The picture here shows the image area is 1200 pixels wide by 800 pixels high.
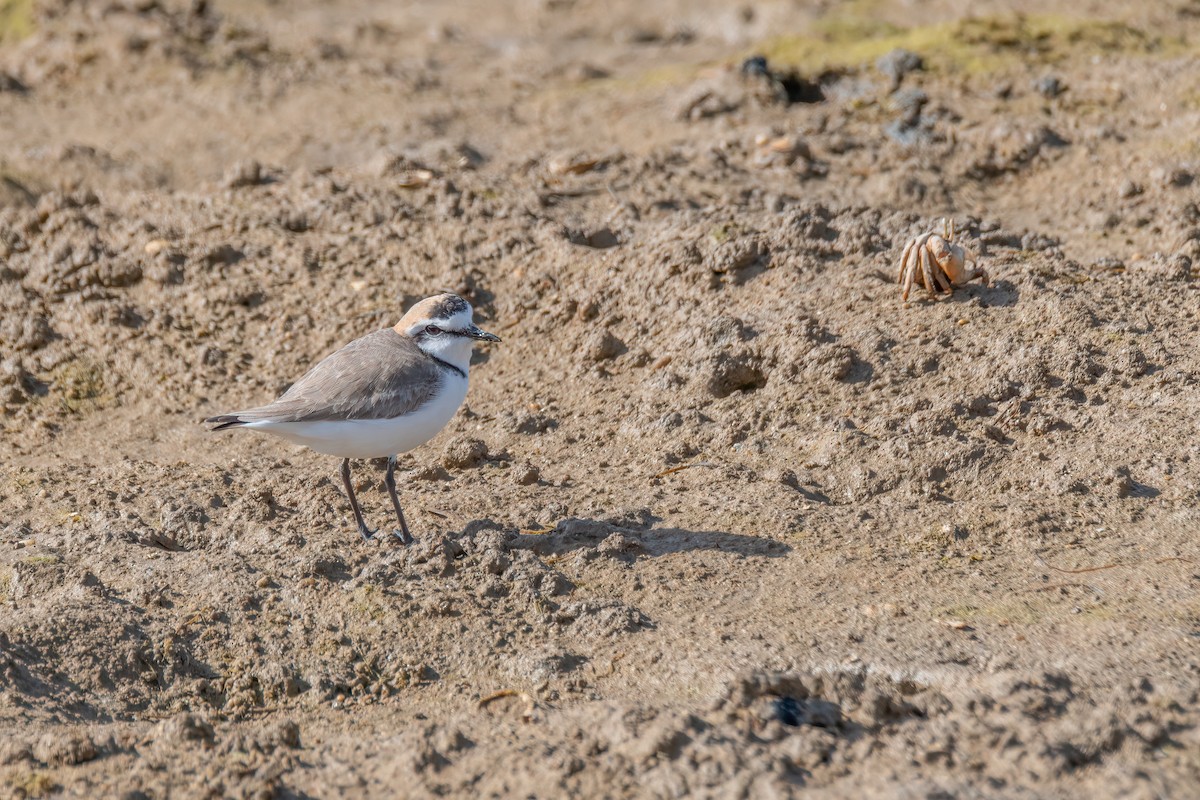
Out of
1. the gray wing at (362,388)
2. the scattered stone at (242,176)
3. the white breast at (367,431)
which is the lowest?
the white breast at (367,431)

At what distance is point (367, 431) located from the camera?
18.7 feet

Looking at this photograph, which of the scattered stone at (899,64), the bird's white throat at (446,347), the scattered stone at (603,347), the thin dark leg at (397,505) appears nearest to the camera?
the thin dark leg at (397,505)

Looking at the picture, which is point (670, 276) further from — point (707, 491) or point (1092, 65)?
point (1092, 65)

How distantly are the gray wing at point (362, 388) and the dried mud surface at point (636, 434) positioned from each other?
61cm

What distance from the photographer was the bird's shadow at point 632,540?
5.53 meters

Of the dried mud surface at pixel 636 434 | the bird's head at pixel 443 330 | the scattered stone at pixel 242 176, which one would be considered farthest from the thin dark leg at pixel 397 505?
the scattered stone at pixel 242 176

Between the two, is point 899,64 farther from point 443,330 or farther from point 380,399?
point 380,399

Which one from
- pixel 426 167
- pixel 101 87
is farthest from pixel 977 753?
pixel 101 87

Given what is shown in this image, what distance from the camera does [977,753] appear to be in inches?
157

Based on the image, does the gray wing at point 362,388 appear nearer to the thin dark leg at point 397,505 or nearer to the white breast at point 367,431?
the white breast at point 367,431

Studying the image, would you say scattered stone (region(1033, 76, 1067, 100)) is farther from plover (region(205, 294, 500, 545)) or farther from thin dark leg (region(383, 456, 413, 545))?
thin dark leg (region(383, 456, 413, 545))

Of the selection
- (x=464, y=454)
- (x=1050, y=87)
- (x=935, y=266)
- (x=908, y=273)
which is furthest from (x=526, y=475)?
(x=1050, y=87)

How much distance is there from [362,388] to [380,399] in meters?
0.13

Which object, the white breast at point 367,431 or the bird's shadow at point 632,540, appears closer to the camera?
the bird's shadow at point 632,540
